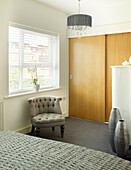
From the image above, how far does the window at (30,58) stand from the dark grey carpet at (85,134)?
1046 millimetres

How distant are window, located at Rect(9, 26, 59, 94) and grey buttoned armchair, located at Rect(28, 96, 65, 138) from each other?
452mm

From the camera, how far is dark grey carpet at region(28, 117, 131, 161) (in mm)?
3520

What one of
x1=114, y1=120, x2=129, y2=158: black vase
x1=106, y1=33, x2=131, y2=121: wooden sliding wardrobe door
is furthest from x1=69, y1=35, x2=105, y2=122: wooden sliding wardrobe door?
x1=114, y1=120, x2=129, y2=158: black vase

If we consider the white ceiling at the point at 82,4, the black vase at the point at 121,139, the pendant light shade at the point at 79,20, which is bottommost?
the black vase at the point at 121,139

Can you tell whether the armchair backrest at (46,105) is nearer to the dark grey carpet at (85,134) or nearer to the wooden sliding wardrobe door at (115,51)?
the dark grey carpet at (85,134)

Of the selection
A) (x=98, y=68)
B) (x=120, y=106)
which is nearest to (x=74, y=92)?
(x=98, y=68)

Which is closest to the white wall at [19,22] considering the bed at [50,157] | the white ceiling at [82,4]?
the white ceiling at [82,4]

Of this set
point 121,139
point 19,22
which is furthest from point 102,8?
point 121,139

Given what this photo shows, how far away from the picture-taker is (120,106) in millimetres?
3344

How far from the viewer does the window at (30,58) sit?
158 inches

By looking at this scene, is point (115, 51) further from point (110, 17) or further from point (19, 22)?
point (19, 22)

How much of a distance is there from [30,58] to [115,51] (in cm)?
193

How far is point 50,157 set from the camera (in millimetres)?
1570

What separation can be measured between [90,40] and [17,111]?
8.11ft
